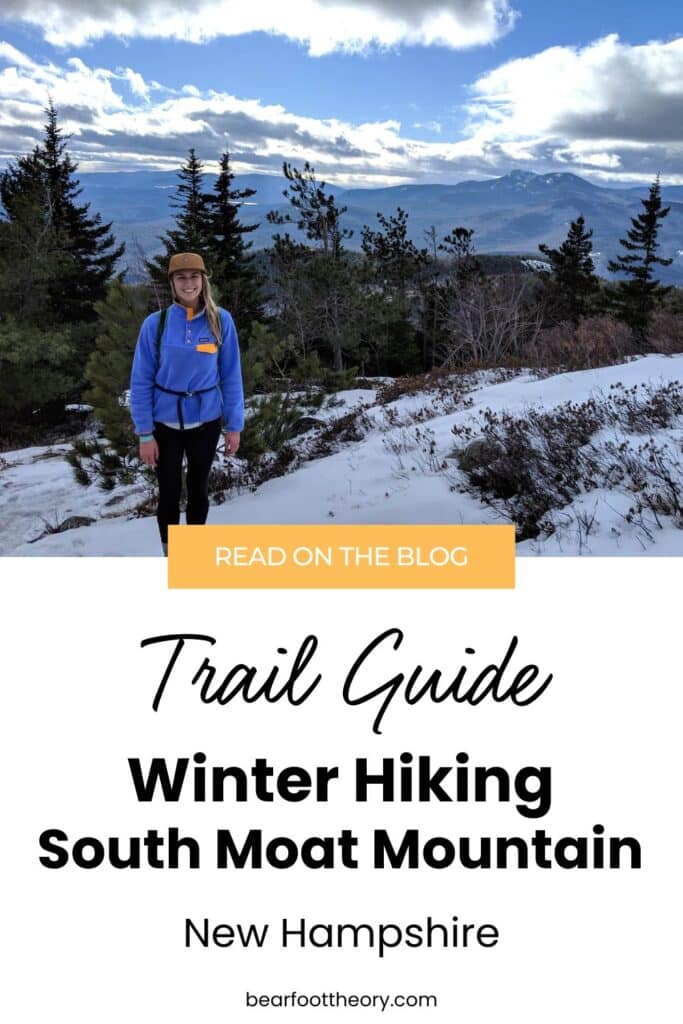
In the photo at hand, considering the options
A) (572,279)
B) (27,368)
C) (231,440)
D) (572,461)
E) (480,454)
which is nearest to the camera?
(231,440)

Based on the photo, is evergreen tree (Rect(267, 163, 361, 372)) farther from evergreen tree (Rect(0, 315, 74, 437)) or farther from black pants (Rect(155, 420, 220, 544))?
black pants (Rect(155, 420, 220, 544))

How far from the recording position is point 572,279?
34125 millimetres

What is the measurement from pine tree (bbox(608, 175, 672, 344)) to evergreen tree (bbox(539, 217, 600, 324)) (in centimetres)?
129

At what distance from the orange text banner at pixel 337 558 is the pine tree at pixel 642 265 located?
3353 centimetres

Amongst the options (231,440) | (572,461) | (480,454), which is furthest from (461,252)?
(231,440)

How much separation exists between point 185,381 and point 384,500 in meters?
2.04

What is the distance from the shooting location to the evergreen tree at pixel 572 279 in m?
33.6

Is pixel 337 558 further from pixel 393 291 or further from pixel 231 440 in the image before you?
pixel 393 291

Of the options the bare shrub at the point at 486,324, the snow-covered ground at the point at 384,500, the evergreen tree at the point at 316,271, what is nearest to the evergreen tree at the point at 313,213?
the evergreen tree at the point at 316,271

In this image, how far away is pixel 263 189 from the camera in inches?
1181

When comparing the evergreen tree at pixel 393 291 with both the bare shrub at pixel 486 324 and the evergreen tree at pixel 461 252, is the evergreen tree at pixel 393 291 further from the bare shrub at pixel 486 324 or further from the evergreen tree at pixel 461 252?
the bare shrub at pixel 486 324

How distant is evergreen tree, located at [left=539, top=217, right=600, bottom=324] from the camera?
3359 centimetres

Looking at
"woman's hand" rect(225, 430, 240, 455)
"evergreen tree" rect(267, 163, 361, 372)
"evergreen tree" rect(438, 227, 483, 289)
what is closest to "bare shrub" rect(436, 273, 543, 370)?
"evergreen tree" rect(438, 227, 483, 289)

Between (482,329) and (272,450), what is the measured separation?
745 inches
